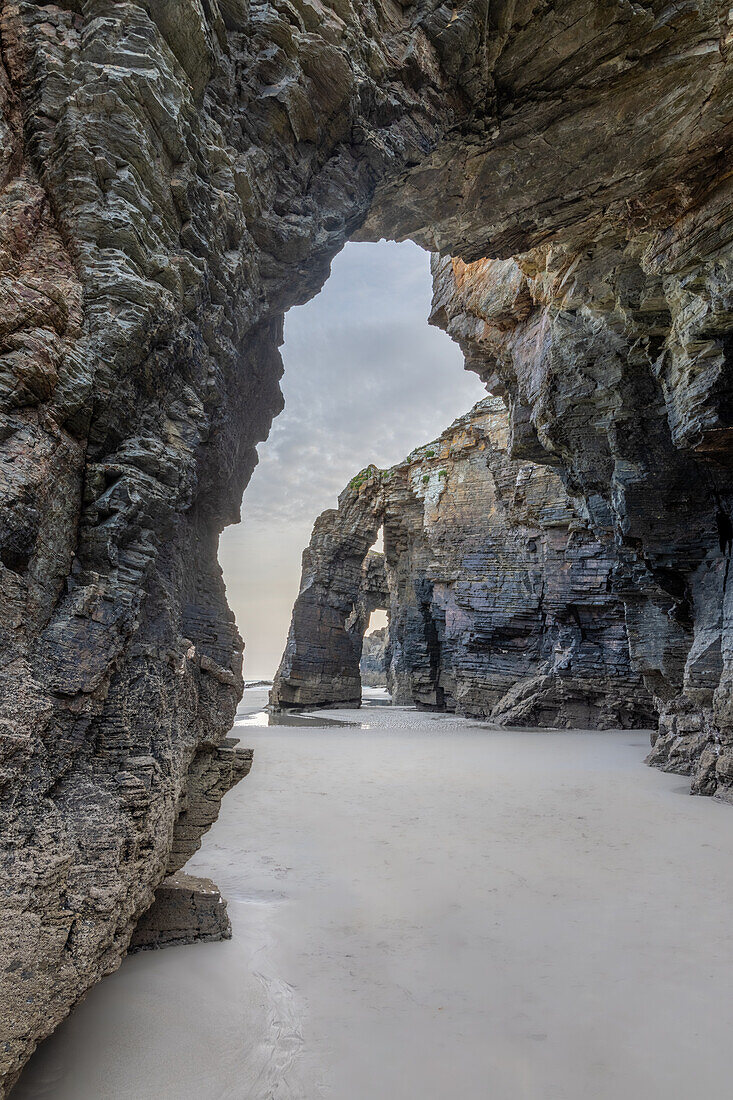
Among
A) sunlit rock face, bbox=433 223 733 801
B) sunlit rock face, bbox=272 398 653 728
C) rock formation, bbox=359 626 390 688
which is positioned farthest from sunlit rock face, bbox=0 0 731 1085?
rock formation, bbox=359 626 390 688

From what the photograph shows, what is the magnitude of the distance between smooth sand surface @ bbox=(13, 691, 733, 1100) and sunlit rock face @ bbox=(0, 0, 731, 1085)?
1.95 ft

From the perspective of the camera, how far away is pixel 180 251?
343 centimetres

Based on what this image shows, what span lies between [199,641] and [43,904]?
2.71 metres

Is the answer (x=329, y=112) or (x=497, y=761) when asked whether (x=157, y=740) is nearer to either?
(x=329, y=112)

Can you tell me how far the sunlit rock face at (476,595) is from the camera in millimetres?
15445

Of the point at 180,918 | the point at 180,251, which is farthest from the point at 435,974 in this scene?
the point at 180,251

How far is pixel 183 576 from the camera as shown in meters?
4.14

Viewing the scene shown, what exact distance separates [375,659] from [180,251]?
4619 centimetres

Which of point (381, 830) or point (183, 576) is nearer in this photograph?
point (183, 576)

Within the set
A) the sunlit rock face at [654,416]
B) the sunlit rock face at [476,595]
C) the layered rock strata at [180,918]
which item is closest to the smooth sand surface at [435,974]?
the layered rock strata at [180,918]

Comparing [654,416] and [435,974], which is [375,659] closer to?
[654,416]

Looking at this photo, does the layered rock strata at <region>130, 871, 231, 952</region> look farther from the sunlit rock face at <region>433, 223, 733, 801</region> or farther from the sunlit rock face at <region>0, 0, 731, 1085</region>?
the sunlit rock face at <region>433, 223, 733, 801</region>

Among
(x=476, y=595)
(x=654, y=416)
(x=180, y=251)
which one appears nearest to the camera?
(x=180, y=251)

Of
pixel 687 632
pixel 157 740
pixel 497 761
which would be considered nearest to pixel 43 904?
pixel 157 740
